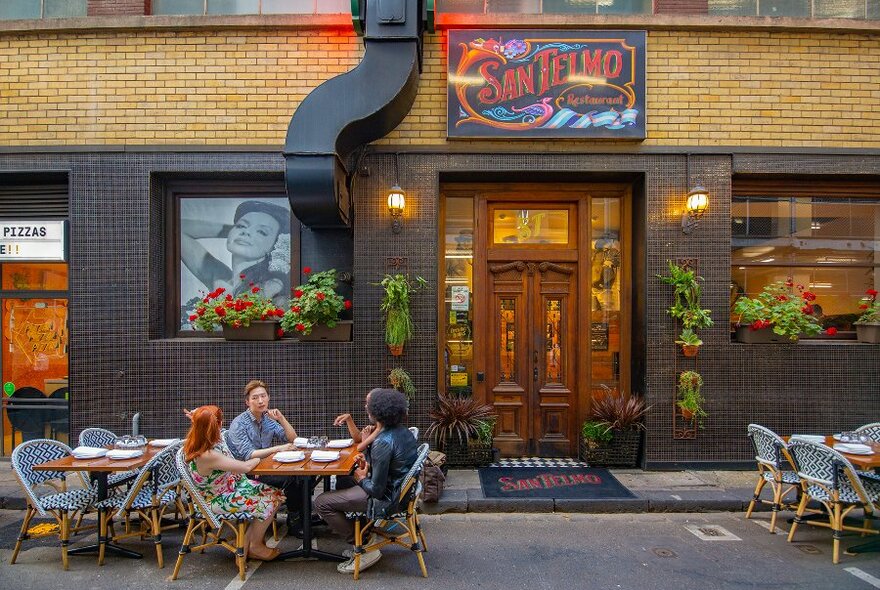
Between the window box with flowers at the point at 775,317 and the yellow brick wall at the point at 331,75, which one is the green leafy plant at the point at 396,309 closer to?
the yellow brick wall at the point at 331,75

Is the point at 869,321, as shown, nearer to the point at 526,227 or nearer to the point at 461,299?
the point at 526,227

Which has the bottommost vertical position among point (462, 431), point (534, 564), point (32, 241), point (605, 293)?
point (534, 564)

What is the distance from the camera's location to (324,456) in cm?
494

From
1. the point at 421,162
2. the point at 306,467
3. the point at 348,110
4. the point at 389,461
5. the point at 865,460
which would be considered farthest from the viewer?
the point at 421,162

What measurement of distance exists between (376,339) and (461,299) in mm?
1477

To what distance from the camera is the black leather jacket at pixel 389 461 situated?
4.45 metres

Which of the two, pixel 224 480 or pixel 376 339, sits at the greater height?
pixel 376 339

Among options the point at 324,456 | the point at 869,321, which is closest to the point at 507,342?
the point at 324,456

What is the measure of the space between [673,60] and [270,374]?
7257 millimetres

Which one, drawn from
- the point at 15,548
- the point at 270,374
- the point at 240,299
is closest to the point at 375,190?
the point at 240,299

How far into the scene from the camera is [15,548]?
4879 mm

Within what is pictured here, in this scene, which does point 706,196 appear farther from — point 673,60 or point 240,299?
point 240,299

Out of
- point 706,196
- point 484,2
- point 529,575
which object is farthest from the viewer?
point 484,2

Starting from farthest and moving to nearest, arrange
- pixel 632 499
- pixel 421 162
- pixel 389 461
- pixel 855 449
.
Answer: pixel 421 162
pixel 632 499
pixel 855 449
pixel 389 461
